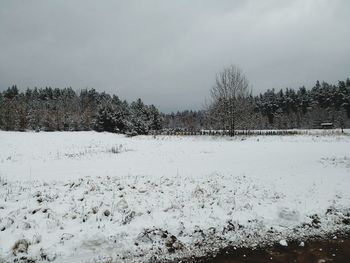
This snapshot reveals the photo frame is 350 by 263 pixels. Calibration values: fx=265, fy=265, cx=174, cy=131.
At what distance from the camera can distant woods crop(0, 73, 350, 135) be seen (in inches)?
1636

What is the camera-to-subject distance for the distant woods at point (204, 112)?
136 ft

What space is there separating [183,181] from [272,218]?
13.5 feet

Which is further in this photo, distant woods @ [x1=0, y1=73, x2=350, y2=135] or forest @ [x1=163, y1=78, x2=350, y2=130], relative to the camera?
forest @ [x1=163, y1=78, x2=350, y2=130]

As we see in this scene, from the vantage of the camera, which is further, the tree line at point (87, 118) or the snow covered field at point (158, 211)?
the tree line at point (87, 118)

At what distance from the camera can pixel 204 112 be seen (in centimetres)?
4734

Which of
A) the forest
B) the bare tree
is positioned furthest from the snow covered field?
the forest

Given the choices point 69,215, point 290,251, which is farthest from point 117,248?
point 290,251

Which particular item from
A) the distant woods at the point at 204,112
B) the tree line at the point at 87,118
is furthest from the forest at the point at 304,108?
the tree line at the point at 87,118

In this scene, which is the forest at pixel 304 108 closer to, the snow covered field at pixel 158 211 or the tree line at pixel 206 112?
the tree line at pixel 206 112

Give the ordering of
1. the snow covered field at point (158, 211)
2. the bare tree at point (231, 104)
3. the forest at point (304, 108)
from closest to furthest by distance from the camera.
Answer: the snow covered field at point (158, 211) < the bare tree at point (231, 104) < the forest at point (304, 108)

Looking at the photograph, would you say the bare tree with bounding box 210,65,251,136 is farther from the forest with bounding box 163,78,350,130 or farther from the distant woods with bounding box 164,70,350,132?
the forest with bounding box 163,78,350,130

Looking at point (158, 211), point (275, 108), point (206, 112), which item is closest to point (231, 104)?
point (206, 112)

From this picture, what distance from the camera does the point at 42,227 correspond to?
24.7ft

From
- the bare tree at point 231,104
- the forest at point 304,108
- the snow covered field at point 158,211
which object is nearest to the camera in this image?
the snow covered field at point 158,211
